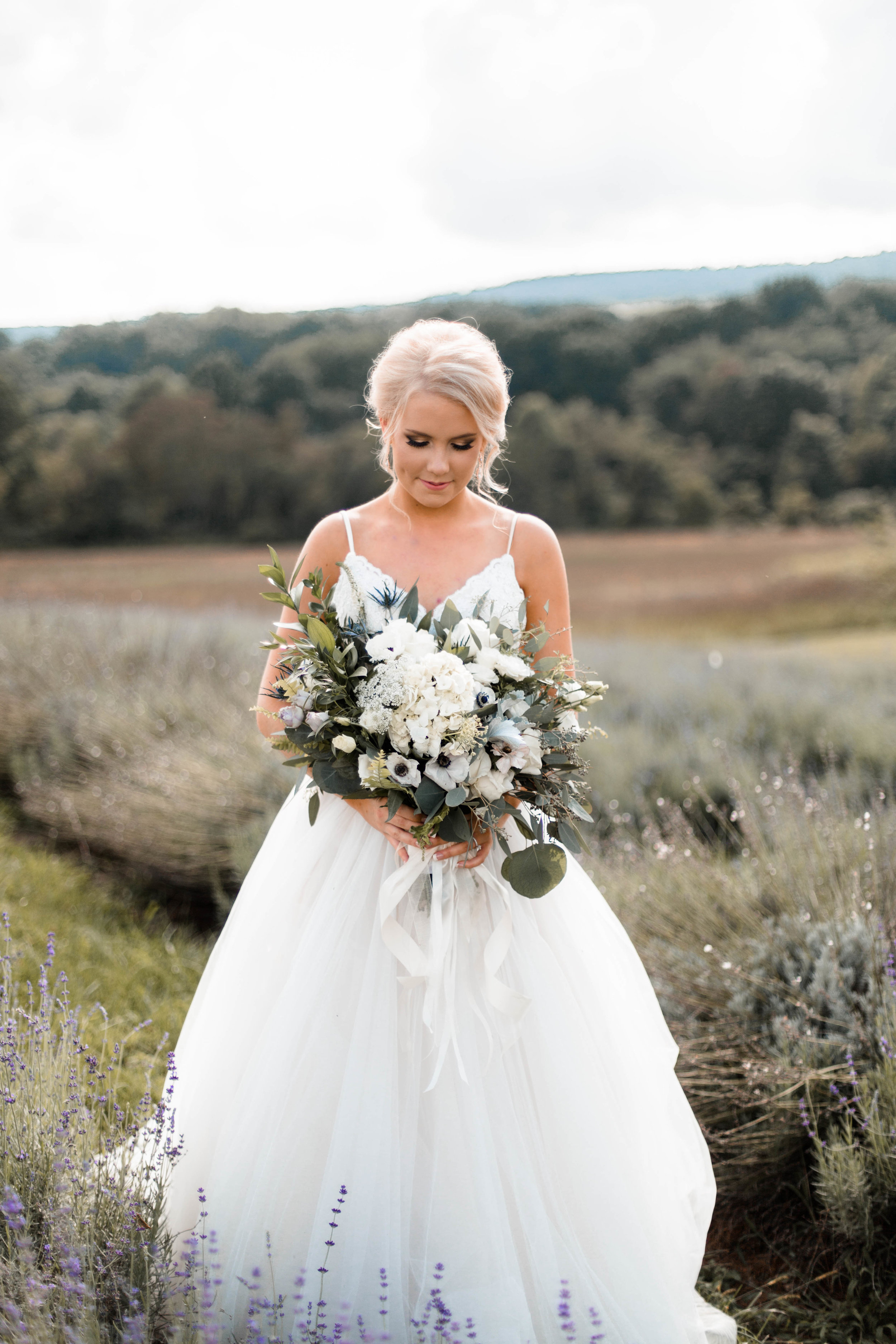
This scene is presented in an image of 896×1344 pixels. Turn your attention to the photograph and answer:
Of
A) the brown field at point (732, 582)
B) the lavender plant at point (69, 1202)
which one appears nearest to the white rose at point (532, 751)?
the lavender plant at point (69, 1202)

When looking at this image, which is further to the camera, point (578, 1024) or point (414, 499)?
point (414, 499)

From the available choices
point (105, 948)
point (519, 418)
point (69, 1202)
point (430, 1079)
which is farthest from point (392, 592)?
point (519, 418)

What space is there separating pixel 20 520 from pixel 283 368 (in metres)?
3.45

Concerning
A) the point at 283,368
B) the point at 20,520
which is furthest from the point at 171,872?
the point at 283,368

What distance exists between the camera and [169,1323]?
172 cm

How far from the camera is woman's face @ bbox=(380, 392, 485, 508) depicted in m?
2.15

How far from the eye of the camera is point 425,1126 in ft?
6.40

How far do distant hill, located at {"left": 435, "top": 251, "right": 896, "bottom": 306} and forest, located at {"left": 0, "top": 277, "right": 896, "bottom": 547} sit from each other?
147 mm

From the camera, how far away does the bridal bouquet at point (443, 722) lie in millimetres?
1715

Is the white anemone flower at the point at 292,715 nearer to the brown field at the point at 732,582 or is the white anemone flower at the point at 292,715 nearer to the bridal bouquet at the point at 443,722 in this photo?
the bridal bouquet at the point at 443,722

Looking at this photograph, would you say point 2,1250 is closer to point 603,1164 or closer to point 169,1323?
point 169,1323

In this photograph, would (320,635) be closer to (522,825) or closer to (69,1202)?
(522,825)

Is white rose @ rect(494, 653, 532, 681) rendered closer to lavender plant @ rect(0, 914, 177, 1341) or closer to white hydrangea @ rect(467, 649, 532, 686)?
white hydrangea @ rect(467, 649, 532, 686)

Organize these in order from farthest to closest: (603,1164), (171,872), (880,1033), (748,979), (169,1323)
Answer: (171,872)
(748,979)
(880,1033)
(603,1164)
(169,1323)
